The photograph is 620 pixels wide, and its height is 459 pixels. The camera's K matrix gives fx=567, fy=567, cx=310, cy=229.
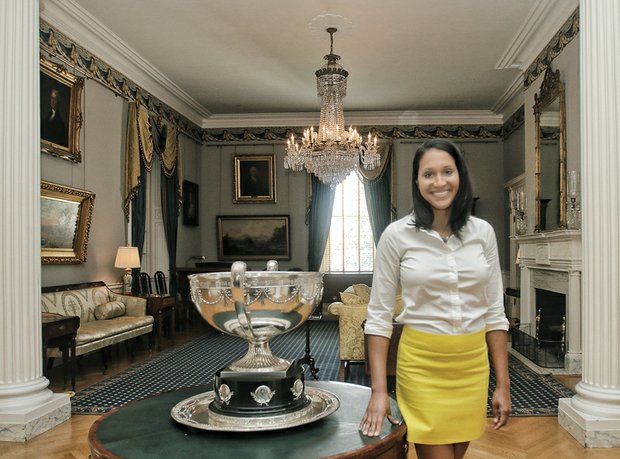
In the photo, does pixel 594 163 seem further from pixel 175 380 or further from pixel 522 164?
pixel 522 164

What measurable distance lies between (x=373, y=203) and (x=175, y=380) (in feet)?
20.2

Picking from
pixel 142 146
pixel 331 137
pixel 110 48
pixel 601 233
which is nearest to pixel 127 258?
pixel 142 146

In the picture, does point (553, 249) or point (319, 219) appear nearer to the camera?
point (553, 249)

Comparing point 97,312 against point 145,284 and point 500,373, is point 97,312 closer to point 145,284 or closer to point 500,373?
point 145,284

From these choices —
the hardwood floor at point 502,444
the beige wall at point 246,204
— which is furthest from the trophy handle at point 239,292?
the beige wall at point 246,204

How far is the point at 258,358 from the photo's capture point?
1439mm

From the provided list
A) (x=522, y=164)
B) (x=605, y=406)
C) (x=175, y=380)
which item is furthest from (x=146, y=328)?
(x=522, y=164)

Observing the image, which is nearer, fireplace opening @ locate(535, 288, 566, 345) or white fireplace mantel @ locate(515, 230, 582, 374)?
white fireplace mantel @ locate(515, 230, 582, 374)

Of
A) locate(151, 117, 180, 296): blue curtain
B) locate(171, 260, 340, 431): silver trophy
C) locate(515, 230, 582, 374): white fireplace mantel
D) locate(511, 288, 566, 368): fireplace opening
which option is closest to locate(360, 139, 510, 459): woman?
locate(171, 260, 340, 431): silver trophy

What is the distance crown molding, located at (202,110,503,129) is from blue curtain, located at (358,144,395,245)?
571 mm

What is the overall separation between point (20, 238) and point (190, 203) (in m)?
6.64

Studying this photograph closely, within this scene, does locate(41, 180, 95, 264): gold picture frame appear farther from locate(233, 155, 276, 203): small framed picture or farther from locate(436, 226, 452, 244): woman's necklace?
locate(436, 226, 452, 244): woman's necklace

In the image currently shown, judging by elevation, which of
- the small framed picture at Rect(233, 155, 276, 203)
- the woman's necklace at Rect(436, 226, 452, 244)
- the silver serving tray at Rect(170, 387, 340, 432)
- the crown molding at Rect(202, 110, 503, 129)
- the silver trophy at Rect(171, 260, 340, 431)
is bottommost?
the silver serving tray at Rect(170, 387, 340, 432)

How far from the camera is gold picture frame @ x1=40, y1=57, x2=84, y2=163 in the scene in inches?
227
